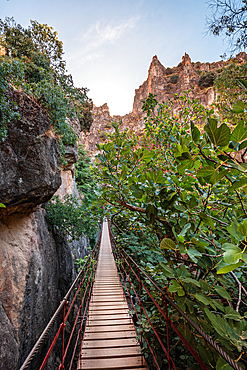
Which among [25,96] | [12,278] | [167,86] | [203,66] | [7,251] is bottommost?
[12,278]

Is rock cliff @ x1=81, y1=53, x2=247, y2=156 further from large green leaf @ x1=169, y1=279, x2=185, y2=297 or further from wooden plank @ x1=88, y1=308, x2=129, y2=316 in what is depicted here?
large green leaf @ x1=169, y1=279, x2=185, y2=297

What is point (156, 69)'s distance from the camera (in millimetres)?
29438

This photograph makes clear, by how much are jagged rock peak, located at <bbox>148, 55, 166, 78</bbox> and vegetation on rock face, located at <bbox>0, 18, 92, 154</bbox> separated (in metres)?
28.9

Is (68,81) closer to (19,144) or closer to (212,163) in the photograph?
(19,144)

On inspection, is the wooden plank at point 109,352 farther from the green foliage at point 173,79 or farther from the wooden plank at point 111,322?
the green foliage at point 173,79

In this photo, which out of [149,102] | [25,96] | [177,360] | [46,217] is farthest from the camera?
[46,217]

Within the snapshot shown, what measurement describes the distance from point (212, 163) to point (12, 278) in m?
3.51

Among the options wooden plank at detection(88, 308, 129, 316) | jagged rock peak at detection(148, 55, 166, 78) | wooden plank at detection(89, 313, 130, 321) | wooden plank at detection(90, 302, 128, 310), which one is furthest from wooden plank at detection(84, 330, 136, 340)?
jagged rock peak at detection(148, 55, 166, 78)

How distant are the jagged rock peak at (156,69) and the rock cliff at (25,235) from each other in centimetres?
3238

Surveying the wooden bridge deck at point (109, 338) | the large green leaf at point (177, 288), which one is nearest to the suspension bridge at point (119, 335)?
the wooden bridge deck at point (109, 338)

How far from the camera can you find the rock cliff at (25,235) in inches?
100

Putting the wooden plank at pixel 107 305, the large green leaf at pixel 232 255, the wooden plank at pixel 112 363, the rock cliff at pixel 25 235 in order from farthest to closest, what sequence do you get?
the wooden plank at pixel 107 305
the rock cliff at pixel 25 235
the wooden plank at pixel 112 363
the large green leaf at pixel 232 255

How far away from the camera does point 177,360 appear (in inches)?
58.7

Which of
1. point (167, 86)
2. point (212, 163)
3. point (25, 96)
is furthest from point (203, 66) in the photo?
point (212, 163)
